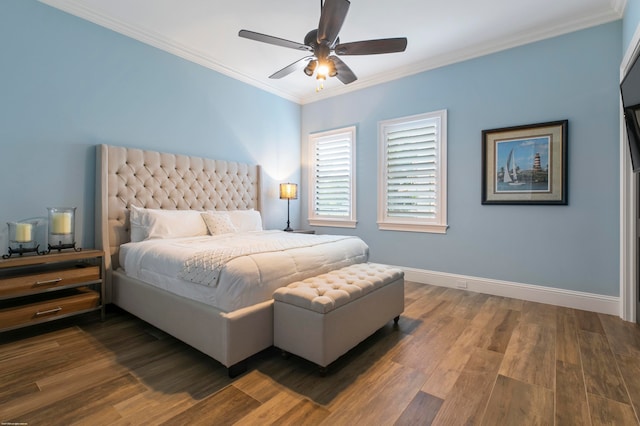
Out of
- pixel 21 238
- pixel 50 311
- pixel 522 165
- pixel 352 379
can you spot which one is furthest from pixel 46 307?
pixel 522 165

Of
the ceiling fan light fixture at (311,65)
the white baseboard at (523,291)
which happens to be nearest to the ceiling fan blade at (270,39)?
the ceiling fan light fixture at (311,65)

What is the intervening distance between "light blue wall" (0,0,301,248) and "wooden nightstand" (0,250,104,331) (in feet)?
1.11

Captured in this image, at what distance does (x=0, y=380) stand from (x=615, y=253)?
16.7 feet

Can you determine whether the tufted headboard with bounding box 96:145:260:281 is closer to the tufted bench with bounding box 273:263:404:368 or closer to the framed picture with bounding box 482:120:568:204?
the tufted bench with bounding box 273:263:404:368

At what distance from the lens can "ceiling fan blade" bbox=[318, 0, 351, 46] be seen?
210 cm

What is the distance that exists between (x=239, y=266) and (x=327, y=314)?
653mm

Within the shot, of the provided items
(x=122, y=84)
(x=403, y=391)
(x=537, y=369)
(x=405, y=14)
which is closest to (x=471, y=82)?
(x=405, y=14)

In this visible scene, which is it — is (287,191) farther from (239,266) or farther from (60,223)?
(239,266)

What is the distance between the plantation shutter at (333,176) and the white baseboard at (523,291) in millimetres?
1535

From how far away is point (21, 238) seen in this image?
264 cm

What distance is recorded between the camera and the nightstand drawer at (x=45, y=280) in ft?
7.77

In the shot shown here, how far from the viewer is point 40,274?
2596 mm

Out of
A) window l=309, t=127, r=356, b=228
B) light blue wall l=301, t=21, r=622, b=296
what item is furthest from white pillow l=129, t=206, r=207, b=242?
light blue wall l=301, t=21, r=622, b=296

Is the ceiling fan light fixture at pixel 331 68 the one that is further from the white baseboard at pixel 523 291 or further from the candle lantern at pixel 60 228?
the white baseboard at pixel 523 291
